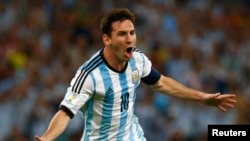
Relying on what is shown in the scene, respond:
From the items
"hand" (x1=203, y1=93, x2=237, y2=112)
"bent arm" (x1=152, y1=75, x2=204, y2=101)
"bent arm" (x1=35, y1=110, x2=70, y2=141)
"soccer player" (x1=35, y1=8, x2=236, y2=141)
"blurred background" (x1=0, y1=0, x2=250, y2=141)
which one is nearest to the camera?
"bent arm" (x1=35, y1=110, x2=70, y2=141)

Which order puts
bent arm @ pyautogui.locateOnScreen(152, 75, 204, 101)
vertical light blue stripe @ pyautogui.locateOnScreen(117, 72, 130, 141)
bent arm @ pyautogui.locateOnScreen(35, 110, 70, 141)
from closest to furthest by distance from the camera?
bent arm @ pyautogui.locateOnScreen(35, 110, 70, 141) → vertical light blue stripe @ pyautogui.locateOnScreen(117, 72, 130, 141) → bent arm @ pyautogui.locateOnScreen(152, 75, 204, 101)

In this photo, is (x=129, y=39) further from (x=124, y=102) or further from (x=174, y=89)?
(x=174, y=89)

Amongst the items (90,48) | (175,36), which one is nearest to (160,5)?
(175,36)

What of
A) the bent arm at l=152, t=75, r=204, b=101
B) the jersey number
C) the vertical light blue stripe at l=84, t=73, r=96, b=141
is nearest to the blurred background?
the bent arm at l=152, t=75, r=204, b=101

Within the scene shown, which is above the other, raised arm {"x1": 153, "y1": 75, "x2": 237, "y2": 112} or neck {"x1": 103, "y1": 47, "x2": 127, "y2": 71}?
neck {"x1": 103, "y1": 47, "x2": 127, "y2": 71}

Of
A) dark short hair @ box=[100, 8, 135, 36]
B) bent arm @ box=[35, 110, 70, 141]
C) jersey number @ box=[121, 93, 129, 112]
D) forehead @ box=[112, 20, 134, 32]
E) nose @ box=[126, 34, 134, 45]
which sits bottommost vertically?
bent arm @ box=[35, 110, 70, 141]

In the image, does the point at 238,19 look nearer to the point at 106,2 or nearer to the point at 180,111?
the point at 106,2

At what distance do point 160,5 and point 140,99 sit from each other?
2956 millimetres

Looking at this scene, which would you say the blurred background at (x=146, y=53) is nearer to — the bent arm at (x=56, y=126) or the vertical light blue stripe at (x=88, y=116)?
the vertical light blue stripe at (x=88, y=116)

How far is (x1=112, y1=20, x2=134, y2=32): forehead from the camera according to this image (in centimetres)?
796

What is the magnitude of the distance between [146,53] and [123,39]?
6443 mm

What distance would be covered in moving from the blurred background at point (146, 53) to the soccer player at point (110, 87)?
4.22 m

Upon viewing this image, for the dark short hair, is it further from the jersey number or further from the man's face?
the jersey number

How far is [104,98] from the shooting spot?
807 centimetres
